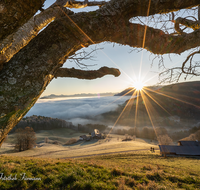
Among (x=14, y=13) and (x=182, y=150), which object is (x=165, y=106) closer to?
(x=182, y=150)

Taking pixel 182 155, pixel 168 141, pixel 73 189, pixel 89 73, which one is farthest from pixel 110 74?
pixel 168 141

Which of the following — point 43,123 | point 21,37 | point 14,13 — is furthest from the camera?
point 43,123

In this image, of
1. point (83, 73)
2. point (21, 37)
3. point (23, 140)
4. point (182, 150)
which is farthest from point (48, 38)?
point (23, 140)

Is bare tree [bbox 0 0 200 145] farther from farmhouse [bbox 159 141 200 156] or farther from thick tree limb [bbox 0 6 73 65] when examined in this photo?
farmhouse [bbox 159 141 200 156]

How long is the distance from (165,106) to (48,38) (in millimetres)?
176065

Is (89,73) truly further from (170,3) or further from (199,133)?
(199,133)

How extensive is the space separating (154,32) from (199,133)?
72721 millimetres

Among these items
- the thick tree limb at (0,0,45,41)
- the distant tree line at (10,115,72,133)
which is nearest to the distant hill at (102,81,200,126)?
the distant tree line at (10,115,72,133)

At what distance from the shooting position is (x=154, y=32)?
3.11 meters

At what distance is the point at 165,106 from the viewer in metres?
151

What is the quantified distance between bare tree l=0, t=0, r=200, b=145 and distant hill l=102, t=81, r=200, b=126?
141720 millimetres

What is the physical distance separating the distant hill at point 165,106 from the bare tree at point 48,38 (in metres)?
142

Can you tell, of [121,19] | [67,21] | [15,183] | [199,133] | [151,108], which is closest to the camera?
[67,21]

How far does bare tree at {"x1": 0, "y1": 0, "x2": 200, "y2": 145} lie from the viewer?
1.73m
